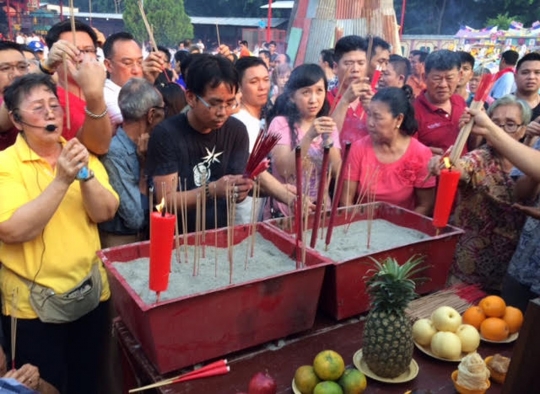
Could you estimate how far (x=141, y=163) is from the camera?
2398 millimetres

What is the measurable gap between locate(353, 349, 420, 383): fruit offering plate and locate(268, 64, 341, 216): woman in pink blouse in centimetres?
121

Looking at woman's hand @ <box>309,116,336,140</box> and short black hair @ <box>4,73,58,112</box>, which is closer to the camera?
short black hair @ <box>4,73,58,112</box>

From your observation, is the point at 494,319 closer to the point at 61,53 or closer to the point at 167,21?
the point at 61,53

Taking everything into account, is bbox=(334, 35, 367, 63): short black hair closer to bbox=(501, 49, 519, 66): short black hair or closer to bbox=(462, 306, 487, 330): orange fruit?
bbox=(462, 306, 487, 330): orange fruit

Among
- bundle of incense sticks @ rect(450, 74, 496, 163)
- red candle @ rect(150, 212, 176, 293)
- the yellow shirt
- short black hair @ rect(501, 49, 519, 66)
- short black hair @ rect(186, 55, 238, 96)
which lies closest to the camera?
red candle @ rect(150, 212, 176, 293)

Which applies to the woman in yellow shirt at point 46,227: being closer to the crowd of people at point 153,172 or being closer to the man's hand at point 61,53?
the crowd of people at point 153,172

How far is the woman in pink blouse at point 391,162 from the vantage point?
2.47m

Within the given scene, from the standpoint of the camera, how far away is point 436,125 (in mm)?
3234

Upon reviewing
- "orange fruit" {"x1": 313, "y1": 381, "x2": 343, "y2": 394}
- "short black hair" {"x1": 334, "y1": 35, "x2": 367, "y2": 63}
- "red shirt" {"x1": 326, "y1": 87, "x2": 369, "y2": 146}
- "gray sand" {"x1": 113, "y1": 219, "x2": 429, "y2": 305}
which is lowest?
"orange fruit" {"x1": 313, "y1": 381, "x2": 343, "y2": 394}

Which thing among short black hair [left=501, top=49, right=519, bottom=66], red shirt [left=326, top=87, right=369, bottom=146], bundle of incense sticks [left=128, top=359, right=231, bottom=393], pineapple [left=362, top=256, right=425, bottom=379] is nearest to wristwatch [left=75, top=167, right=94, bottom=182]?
bundle of incense sticks [left=128, top=359, right=231, bottom=393]

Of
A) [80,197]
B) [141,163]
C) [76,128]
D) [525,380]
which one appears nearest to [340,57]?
[141,163]

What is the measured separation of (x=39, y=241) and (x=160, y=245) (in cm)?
85

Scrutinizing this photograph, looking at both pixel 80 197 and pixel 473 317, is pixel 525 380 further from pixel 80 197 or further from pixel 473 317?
pixel 80 197

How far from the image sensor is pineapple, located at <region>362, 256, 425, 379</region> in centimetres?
135
